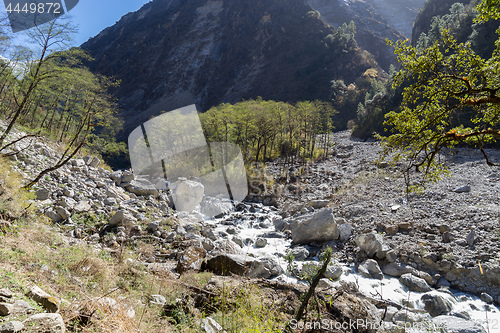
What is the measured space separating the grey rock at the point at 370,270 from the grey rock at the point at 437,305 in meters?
1.37

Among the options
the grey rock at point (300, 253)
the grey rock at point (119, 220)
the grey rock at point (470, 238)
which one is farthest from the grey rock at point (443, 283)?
the grey rock at point (119, 220)

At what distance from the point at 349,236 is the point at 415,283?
277cm

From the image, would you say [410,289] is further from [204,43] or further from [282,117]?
[204,43]

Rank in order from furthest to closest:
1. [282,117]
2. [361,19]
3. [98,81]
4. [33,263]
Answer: [361,19] → [282,117] → [98,81] → [33,263]

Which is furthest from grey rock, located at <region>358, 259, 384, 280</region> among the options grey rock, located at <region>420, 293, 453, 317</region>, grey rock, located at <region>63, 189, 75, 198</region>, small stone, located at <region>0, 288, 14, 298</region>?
grey rock, located at <region>63, 189, 75, 198</region>

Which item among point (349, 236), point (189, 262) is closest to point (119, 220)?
point (189, 262)

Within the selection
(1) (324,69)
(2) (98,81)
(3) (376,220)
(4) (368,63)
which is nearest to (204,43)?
(1) (324,69)

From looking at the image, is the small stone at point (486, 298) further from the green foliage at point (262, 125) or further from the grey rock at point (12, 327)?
the green foliage at point (262, 125)

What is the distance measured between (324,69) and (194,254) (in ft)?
215

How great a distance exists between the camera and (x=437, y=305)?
481 cm

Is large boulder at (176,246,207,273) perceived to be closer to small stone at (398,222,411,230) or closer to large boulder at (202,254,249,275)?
large boulder at (202,254,249,275)

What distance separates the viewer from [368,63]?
2463 inches

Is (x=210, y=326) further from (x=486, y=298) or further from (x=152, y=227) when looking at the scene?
(x=486, y=298)

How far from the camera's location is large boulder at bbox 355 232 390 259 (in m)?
6.96
